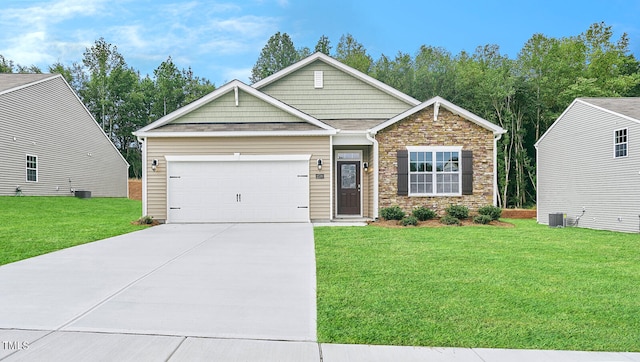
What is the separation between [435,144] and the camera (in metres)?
13.8

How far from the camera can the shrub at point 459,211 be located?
13133 mm

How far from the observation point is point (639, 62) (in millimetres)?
27062

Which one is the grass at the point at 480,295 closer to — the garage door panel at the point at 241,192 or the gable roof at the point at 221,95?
the garage door panel at the point at 241,192

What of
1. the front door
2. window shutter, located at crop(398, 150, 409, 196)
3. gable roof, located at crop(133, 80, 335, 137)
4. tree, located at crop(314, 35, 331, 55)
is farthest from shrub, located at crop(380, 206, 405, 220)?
tree, located at crop(314, 35, 331, 55)

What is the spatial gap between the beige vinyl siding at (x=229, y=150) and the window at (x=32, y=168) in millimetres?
10343

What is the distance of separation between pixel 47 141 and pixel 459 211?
65.3ft

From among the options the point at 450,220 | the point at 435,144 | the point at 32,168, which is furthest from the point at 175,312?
the point at 32,168

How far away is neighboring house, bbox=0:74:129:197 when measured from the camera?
61.3ft

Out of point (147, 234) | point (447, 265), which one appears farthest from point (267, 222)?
point (447, 265)

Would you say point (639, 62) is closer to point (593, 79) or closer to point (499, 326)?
point (593, 79)

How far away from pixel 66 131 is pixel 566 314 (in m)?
24.6

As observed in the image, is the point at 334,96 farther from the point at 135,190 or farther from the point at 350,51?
the point at 135,190

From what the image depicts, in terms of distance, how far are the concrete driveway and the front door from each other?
658 cm

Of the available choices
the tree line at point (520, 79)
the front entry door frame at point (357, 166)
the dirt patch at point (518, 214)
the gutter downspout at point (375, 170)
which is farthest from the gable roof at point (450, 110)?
the tree line at point (520, 79)
